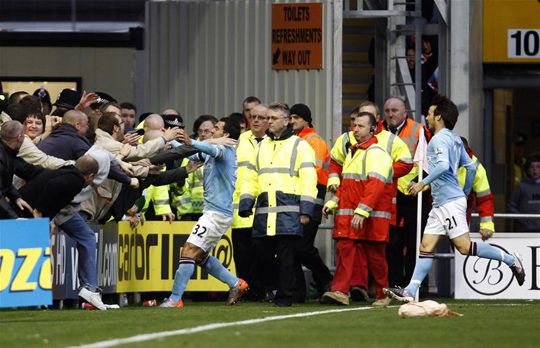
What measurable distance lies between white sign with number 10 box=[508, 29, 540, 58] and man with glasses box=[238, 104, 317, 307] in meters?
7.18

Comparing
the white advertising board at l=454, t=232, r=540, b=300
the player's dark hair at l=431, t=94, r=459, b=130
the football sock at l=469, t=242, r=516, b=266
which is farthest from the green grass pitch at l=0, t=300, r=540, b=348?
the white advertising board at l=454, t=232, r=540, b=300

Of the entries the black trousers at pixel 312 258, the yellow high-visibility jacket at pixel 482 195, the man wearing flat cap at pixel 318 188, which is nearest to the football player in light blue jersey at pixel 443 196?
the yellow high-visibility jacket at pixel 482 195

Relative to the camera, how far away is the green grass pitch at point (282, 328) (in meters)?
13.4

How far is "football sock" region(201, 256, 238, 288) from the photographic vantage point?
19.3 metres

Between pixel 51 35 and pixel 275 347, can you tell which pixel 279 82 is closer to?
pixel 51 35

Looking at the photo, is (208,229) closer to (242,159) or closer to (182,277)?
(182,277)

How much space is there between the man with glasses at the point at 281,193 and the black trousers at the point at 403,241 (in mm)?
2081

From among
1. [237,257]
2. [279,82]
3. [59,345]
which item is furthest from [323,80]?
[59,345]

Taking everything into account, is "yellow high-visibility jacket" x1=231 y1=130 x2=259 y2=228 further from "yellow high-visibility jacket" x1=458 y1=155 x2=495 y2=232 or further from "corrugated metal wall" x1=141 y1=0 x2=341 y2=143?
"corrugated metal wall" x1=141 y1=0 x2=341 y2=143

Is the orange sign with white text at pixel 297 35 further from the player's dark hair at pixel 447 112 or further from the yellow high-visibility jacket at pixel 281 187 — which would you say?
the player's dark hair at pixel 447 112

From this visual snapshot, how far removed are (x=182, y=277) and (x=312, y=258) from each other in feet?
9.73

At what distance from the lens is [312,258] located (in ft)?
71.2

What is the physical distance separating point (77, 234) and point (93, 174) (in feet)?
2.32

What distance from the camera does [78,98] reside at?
20.8m
